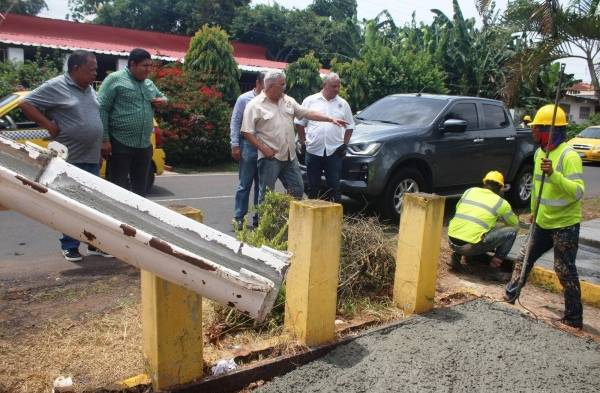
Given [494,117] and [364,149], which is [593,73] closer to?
[494,117]

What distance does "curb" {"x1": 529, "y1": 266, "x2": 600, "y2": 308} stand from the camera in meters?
4.80

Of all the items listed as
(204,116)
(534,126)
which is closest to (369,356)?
(534,126)

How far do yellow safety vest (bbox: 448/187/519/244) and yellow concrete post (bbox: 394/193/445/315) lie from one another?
1158mm

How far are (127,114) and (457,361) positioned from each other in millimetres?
3501

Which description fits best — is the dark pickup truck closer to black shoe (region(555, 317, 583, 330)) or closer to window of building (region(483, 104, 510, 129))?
window of building (region(483, 104, 510, 129))

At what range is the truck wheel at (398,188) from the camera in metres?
6.97

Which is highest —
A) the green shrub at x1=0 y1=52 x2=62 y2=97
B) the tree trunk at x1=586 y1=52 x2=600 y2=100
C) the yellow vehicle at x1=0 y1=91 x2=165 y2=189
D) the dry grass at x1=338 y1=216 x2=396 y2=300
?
the tree trunk at x1=586 y1=52 x2=600 y2=100

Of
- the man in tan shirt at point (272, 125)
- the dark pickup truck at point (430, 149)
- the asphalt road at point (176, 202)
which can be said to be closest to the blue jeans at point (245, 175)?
the man in tan shirt at point (272, 125)

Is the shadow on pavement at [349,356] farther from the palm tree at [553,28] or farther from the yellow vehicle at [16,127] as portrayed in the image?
the palm tree at [553,28]

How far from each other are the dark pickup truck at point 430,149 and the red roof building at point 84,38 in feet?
40.6

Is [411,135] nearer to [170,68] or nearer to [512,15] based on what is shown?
[512,15]

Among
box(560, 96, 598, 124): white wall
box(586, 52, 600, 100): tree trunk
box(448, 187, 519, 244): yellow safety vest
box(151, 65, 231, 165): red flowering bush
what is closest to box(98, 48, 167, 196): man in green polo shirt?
box(448, 187, 519, 244): yellow safety vest

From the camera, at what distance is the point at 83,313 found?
3799 millimetres

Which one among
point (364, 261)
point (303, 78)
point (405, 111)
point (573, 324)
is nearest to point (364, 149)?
point (405, 111)
